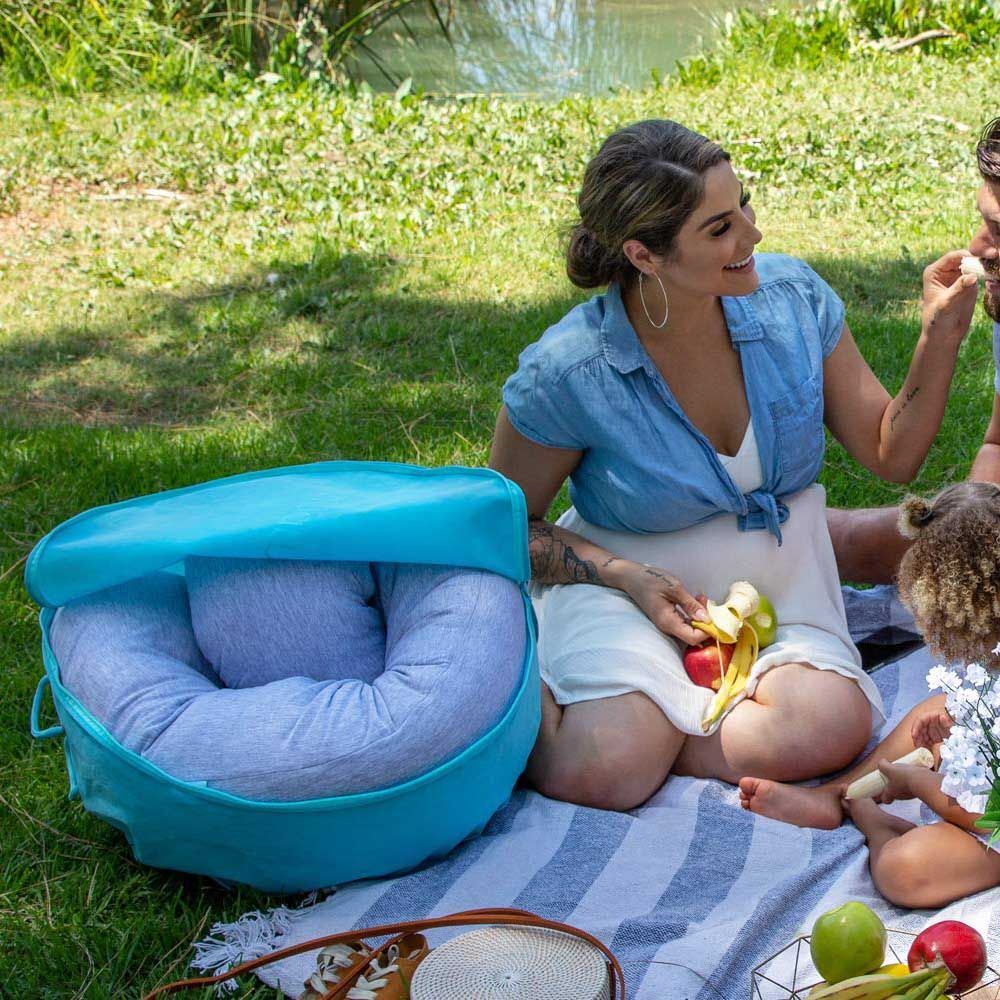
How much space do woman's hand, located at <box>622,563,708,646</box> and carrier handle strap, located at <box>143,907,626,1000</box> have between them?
0.80m

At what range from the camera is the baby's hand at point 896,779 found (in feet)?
7.47

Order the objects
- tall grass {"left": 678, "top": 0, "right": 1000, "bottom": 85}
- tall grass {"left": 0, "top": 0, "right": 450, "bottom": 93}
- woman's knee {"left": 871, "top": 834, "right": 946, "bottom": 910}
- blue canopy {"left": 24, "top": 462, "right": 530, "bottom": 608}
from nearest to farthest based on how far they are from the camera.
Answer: woman's knee {"left": 871, "top": 834, "right": 946, "bottom": 910}
blue canopy {"left": 24, "top": 462, "right": 530, "bottom": 608}
tall grass {"left": 0, "top": 0, "right": 450, "bottom": 93}
tall grass {"left": 678, "top": 0, "right": 1000, "bottom": 85}

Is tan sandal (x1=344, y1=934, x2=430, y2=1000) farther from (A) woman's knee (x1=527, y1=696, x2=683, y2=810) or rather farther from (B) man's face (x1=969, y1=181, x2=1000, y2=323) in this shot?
(B) man's face (x1=969, y1=181, x2=1000, y2=323)

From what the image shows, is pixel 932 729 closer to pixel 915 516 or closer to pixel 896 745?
pixel 896 745


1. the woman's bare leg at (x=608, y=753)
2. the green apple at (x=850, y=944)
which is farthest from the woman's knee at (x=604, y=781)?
the green apple at (x=850, y=944)

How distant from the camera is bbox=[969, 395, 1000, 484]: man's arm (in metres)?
2.79

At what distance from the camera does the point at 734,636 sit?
2598 millimetres

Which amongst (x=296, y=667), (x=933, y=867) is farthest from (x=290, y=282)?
(x=933, y=867)

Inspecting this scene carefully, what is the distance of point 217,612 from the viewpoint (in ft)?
8.04

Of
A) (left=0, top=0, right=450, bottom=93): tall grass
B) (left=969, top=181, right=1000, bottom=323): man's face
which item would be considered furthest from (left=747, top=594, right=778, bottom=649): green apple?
(left=0, top=0, right=450, bottom=93): tall grass

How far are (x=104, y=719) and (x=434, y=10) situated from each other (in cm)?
718

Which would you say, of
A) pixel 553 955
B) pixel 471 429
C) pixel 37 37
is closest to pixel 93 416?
pixel 471 429

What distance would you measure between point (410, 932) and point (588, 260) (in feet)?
4.76

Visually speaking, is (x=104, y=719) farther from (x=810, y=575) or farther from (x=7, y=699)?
(x=810, y=575)
